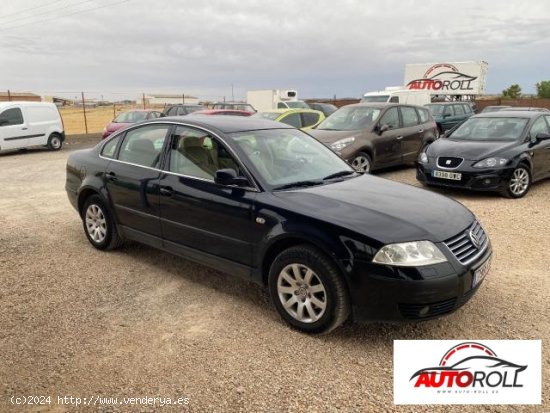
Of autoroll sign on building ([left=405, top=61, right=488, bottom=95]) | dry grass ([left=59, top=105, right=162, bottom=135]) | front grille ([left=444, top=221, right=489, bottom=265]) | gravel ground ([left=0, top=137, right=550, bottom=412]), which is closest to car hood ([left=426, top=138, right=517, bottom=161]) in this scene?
gravel ground ([left=0, top=137, right=550, bottom=412])

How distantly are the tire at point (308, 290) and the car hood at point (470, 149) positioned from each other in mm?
5412

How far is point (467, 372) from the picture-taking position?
3.00 m

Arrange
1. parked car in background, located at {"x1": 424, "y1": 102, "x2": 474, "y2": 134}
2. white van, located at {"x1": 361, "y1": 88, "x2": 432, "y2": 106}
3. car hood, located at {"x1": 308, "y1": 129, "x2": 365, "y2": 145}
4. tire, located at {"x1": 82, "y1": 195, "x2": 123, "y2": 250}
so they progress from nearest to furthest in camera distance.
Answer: tire, located at {"x1": 82, "y1": 195, "x2": 123, "y2": 250} < car hood, located at {"x1": 308, "y1": 129, "x2": 365, "y2": 145} < parked car in background, located at {"x1": 424, "y1": 102, "x2": 474, "y2": 134} < white van, located at {"x1": 361, "y1": 88, "x2": 432, "y2": 106}

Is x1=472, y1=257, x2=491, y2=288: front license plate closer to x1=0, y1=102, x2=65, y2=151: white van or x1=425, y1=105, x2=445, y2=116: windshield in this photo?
x1=425, y1=105, x2=445, y2=116: windshield

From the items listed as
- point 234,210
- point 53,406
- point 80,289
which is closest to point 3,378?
point 53,406

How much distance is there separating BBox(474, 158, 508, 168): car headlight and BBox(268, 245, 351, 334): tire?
534cm

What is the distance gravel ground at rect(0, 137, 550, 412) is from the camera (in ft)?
9.27

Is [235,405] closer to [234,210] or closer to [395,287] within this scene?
[395,287]

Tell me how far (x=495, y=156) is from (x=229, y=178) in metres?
5.67

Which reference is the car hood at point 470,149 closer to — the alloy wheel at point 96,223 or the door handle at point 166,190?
the door handle at point 166,190

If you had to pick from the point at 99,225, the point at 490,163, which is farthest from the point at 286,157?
the point at 490,163

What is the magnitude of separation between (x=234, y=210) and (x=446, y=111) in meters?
16.3

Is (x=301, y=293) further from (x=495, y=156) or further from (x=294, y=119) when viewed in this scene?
(x=294, y=119)

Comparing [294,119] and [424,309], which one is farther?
[294,119]
